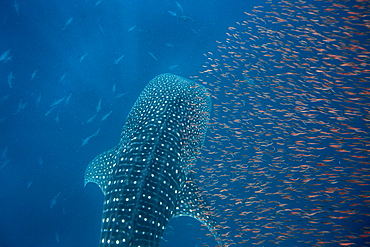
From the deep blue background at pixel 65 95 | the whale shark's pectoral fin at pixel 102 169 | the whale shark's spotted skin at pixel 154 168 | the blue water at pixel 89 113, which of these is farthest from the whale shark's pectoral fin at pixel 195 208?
the deep blue background at pixel 65 95

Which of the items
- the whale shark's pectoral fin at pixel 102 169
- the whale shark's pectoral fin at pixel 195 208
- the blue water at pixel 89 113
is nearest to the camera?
the whale shark's pectoral fin at pixel 195 208

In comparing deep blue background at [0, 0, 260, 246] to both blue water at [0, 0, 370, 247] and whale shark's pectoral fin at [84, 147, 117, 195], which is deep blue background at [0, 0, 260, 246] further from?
whale shark's pectoral fin at [84, 147, 117, 195]

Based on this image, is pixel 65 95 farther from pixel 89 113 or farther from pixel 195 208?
pixel 195 208

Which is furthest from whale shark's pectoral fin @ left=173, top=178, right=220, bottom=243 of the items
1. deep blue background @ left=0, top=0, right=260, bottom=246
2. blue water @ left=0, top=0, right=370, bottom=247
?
deep blue background @ left=0, top=0, right=260, bottom=246

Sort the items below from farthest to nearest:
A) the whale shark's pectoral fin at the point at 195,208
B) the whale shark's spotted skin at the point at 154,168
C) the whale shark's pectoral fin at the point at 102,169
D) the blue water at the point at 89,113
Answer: the blue water at the point at 89,113, the whale shark's pectoral fin at the point at 102,169, the whale shark's pectoral fin at the point at 195,208, the whale shark's spotted skin at the point at 154,168

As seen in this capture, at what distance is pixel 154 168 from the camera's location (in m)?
4.20

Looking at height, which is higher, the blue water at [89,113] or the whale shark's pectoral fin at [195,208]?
the blue water at [89,113]

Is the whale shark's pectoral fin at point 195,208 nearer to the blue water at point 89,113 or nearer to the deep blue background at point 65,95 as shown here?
the blue water at point 89,113

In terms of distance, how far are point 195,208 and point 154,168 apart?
4.20 feet

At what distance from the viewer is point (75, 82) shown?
24.6 ft

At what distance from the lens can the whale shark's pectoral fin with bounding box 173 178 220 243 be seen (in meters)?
4.57

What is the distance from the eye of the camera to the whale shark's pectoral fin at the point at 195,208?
15.0 feet

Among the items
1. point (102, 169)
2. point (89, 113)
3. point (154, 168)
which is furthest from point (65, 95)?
point (154, 168)

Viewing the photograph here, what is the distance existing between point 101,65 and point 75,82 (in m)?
1.03
